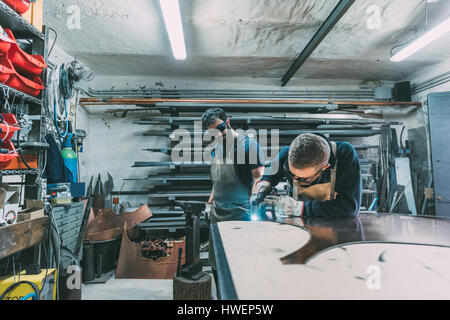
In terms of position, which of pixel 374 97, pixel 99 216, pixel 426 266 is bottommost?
pixel 99 216

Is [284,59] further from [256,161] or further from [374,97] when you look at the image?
[256,161]

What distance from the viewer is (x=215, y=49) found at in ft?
10.6

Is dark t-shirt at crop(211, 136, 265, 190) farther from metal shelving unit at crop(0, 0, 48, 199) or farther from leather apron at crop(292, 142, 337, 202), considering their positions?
metal shelving unit at crop(0, 0, 48, 199)

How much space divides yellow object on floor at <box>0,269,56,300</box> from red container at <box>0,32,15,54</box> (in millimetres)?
1453

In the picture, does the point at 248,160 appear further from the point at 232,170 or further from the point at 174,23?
the point at 174,23

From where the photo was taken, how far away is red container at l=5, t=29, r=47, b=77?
1.67m

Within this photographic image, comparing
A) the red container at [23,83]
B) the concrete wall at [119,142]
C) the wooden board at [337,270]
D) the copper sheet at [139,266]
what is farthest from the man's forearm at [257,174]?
the concrete wall at [119,142]

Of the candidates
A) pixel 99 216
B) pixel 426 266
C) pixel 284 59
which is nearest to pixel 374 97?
pixel 284 59

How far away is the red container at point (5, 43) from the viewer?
1.51 m

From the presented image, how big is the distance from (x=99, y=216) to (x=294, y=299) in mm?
2911

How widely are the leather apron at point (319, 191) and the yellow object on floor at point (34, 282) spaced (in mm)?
1826

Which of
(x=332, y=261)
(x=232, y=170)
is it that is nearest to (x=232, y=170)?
(x=232, y=170)

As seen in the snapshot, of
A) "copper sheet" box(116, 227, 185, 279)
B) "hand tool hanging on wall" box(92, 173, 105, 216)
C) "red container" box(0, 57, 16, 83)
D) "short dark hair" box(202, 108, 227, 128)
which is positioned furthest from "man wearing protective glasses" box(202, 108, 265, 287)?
"hand tool hanging on wall" box(92, 173, 105, 216)

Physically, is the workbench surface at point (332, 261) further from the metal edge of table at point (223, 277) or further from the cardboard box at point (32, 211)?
the cardboard box at point (32, 211)
